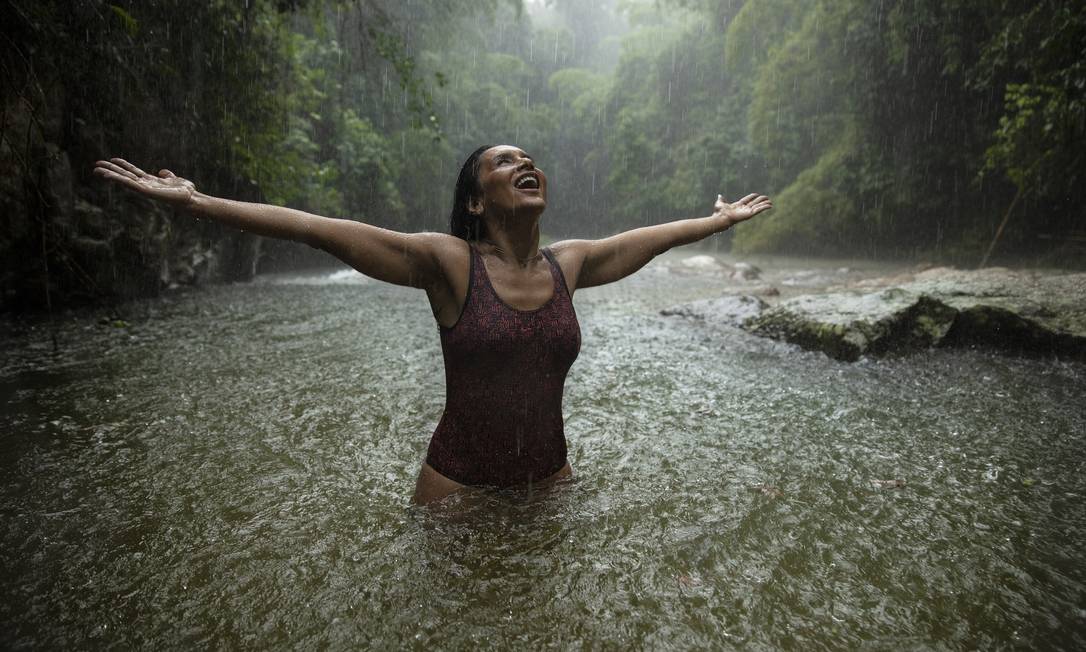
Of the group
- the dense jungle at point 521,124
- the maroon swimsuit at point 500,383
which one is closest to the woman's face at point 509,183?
the maroon swimsuit at point 500,383

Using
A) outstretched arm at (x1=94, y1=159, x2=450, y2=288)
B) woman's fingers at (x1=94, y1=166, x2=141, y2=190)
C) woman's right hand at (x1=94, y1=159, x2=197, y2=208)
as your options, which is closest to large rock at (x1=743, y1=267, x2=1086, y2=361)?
outstretched arm at (x1=94, y1=159, x2=450, y2=288)

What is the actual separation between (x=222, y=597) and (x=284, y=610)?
0.86ft

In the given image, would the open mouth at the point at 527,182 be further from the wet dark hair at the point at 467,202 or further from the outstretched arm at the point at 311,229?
the outstretched arm at the point at 311,229

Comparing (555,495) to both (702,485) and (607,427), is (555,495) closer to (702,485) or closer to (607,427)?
(702,485)

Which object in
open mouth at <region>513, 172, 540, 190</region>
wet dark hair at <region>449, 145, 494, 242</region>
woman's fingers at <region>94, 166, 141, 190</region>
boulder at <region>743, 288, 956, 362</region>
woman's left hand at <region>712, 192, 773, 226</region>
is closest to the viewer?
woman's fingers at <region>94, 166, 141, 190</region>

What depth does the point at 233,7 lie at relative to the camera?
730 cm

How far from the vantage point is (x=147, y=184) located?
6.48 ft

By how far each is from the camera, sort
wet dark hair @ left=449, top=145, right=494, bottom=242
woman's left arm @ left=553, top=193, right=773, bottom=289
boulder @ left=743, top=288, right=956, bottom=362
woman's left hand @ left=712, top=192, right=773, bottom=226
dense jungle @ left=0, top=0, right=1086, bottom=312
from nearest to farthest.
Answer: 1. wet dark hair @ left=449, top=145, right=494, bottom=242
2. woman's left arm @ left=553, top=193, right=773, bottom=289
3. woman's left hand @ left=712, top=192, right=773, bottom=226
4. boulder @ left=743, top=288, right=956, bottom=362
5. dense jungle @ left=0, top=0, right=1086, bottom=312

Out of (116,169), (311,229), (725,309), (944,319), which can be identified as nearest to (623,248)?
(311,229)

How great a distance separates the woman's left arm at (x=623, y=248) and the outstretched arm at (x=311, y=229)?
656 mm

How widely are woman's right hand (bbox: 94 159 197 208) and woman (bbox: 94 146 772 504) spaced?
0.05 m

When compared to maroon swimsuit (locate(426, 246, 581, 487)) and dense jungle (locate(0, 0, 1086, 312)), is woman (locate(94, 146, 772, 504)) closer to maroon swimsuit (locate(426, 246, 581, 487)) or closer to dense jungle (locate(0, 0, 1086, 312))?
maroon swimsuit (locate(426, 246, 581, 487))

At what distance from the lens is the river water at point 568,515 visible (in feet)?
6.59

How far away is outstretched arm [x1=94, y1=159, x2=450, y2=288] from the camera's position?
6.47ft
